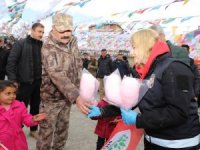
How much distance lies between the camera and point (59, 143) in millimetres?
4621

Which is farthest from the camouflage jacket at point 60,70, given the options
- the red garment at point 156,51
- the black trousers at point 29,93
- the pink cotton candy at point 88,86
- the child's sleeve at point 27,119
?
the black trousers at point 29,93

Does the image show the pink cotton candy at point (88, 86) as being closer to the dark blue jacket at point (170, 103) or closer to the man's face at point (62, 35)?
the dark blue jacket at point (170, 103)

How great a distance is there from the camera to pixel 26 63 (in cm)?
564

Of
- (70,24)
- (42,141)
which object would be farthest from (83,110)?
(42,141)

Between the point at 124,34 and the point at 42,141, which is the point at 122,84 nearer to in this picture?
the point at 42,141

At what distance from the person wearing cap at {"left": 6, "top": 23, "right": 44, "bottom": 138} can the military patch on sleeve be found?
11.8ft

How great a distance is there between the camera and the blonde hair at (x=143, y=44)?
2.49 meters

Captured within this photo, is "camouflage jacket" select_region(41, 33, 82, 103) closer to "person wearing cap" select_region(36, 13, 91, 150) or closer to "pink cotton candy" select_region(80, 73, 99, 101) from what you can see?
"person wearing cap" select_region(36, 13, 91, 150)

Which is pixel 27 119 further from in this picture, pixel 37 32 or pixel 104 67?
pixel 104 67

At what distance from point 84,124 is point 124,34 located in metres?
9.71

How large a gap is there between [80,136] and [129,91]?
12.2 feet

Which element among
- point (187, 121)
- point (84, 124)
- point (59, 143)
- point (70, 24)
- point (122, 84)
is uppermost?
point (70, 24)

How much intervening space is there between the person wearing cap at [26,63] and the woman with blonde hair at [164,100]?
3.33 meters

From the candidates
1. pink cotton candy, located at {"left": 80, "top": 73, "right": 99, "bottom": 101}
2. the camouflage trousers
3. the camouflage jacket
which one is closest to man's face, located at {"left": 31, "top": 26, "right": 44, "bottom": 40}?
the camouflage jacket
